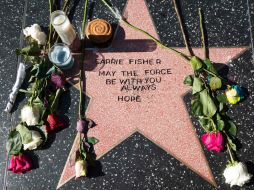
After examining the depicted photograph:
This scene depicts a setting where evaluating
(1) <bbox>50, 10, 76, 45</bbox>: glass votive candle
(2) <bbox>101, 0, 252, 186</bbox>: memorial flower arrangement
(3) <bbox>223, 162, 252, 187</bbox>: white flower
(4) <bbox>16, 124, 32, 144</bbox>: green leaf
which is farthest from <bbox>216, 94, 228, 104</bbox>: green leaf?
(4) <bbox>16, 124, 32, 144</bbox>: green leaf

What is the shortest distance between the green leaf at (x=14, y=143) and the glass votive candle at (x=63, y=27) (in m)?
0.39

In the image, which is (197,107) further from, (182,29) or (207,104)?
(182,29)

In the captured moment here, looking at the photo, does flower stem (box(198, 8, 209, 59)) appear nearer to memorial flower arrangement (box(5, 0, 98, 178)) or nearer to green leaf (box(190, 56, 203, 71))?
green leaf (box(190, 56, 203, 71))

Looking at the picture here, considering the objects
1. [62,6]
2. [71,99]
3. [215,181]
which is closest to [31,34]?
[62,6]

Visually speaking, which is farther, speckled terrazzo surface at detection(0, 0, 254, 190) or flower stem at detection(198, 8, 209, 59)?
flower stem at detection(198, 8, 209, 59)

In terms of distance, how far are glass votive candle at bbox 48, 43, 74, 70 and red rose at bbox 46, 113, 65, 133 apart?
19 cm

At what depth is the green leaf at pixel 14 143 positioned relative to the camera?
4.75ft

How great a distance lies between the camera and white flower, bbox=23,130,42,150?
4.72ft

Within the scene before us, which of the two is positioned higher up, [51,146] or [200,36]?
[200,36]

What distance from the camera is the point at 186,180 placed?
4.68 feet

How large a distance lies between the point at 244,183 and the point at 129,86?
1.78 feet

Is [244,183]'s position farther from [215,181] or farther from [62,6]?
[62,6]

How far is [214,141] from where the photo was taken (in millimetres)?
1404

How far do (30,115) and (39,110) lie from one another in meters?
0.04
